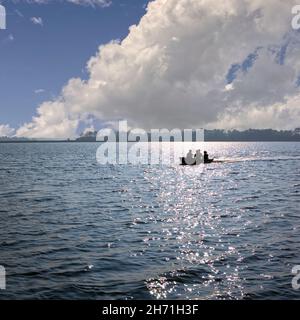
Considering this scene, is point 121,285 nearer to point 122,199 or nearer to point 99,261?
point 99,261

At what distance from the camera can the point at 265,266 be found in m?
22.1

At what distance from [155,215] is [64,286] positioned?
21236 mm

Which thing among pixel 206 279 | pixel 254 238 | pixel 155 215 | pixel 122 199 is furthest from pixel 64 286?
pixel 122 199

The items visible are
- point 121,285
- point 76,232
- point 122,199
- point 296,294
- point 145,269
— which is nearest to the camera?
point 296,294

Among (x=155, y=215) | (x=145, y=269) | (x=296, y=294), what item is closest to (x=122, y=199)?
(x=155, y=215)

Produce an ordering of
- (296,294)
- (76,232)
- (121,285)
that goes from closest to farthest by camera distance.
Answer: (296,294) → (121,285) → (76,232)

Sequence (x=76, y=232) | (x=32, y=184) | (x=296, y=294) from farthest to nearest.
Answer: (x=32, y=184), (x=76, y=232), (x=296, y=294)

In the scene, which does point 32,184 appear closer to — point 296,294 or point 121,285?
point 121,285

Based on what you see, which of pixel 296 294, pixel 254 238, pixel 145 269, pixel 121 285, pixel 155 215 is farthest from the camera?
pixel 155 215

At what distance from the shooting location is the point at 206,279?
20219mm
